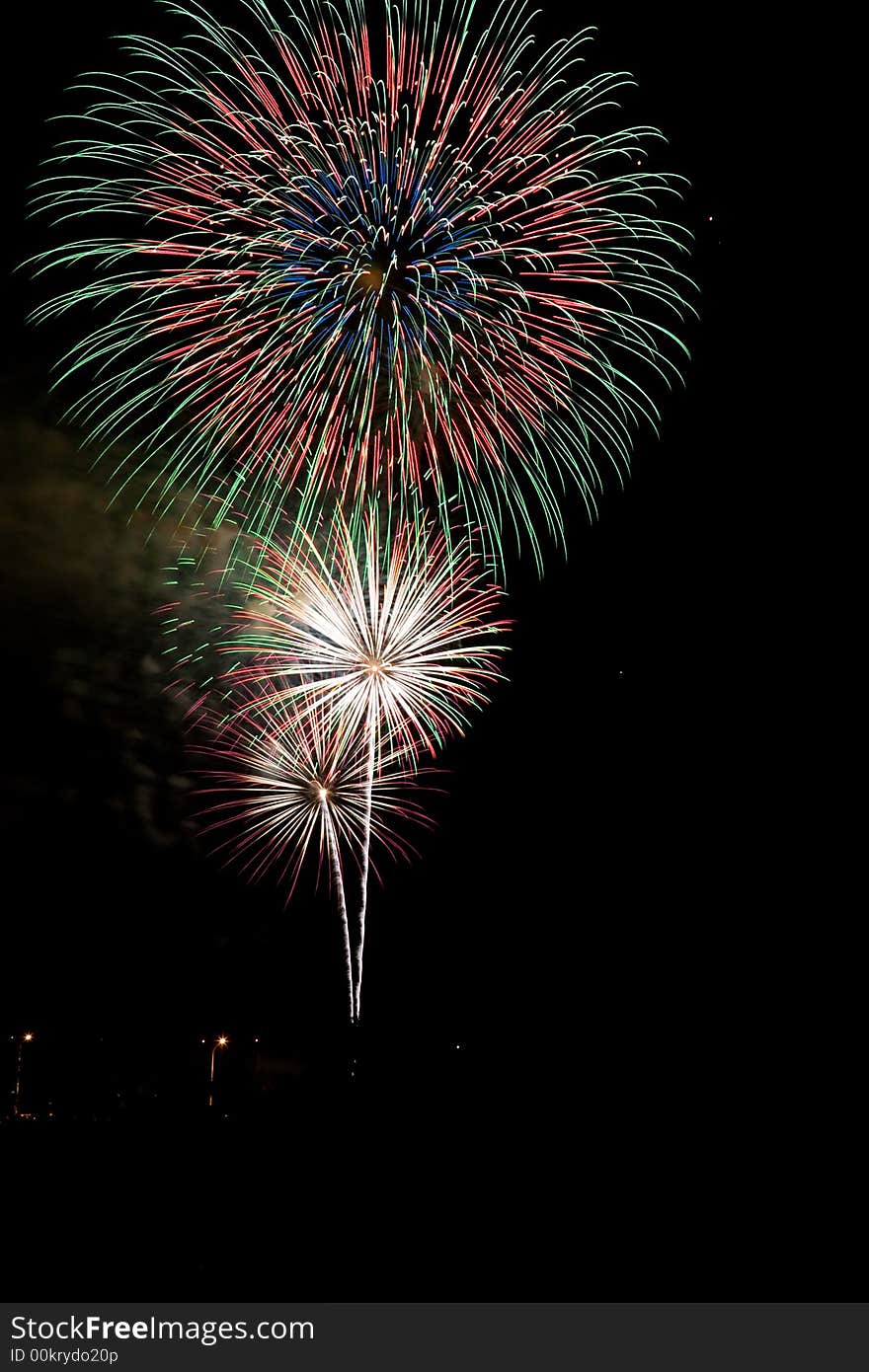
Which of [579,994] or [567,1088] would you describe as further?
[579,994]

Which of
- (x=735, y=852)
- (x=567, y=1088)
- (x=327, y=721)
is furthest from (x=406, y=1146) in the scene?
(x=735, y=852)

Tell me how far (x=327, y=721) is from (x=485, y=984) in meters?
14.2

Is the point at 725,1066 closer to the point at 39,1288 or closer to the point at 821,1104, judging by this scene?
the point at 821,1104

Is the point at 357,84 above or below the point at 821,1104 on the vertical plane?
above

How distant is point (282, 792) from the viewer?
18453 millimetres

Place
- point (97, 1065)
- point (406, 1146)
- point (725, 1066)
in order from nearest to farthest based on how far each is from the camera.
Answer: point (406, 1146)
point (725, 1066)
point (97, 1065)

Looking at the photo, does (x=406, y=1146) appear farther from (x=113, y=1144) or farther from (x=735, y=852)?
(x=735, y=852)

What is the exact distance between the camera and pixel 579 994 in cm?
2481

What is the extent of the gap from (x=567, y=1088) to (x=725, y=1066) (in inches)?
90.5
